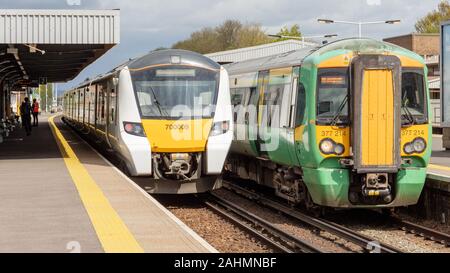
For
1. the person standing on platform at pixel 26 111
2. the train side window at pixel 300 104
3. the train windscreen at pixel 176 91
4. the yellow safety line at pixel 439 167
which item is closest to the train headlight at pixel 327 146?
the train side window at pixel 300 104

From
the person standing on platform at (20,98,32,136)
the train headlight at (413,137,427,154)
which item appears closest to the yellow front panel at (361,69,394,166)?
the train headlight at (413,137,427,154)

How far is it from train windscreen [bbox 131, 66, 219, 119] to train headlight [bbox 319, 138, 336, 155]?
3.04 meters

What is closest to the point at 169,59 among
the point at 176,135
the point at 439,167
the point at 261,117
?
the point at 176,135

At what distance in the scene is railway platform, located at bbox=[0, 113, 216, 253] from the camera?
297 inches

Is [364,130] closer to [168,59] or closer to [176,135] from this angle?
[176,135]

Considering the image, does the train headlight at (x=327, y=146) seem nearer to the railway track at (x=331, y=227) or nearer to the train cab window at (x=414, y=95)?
the railway track at (x=331, y=227)

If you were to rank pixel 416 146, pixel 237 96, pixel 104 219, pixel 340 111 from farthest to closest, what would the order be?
pixel 237 96
pixel 416 146
pixel 340 111
pixel 104 219

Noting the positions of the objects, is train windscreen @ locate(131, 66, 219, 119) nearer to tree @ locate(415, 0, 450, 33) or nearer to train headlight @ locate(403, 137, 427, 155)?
train headlight @ locate(403, 137, 427, 155)

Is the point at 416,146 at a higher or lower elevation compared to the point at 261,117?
lower

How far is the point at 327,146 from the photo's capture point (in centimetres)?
1091

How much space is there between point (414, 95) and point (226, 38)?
257 feet

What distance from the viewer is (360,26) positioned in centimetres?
3934
